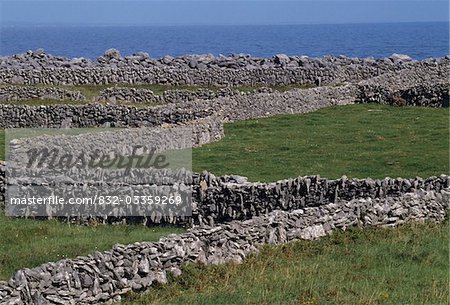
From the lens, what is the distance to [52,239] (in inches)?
868

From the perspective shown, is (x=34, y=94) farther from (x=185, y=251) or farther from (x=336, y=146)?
(x=185, y=251)

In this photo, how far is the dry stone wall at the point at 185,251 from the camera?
1548 centimetres

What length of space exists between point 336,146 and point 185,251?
19.1 metres

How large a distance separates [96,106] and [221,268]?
27511 millimetres

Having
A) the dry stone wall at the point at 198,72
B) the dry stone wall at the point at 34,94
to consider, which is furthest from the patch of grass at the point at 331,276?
the dry stone wall at the point at 198,72

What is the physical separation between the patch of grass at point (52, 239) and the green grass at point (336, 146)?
23.1ft

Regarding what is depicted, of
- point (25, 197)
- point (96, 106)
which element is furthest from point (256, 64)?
point (25, 197)

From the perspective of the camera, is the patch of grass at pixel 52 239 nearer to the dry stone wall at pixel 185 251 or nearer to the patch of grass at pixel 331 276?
the dry stone wall at pixel 185 251

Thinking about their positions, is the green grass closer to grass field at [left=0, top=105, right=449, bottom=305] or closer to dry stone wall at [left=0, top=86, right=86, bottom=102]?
grass field at [left=0, top=105, right=449, bottom=305]

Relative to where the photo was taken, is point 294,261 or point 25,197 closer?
point 294,261

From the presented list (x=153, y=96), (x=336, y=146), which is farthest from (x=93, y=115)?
(x=336, y=146)

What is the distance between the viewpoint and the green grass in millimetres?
31078

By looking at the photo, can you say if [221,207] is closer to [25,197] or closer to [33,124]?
[25,197]

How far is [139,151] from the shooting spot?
34.9m
